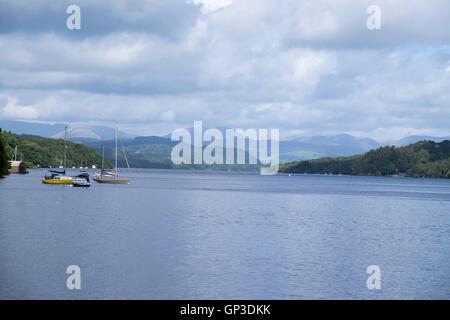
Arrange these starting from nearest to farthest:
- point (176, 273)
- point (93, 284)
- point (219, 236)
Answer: point (93, 284) → point (176, 273) → point (219, 236)

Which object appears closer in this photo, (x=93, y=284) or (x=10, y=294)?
(x=10, y=294)

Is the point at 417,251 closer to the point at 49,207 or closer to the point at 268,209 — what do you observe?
the point at 268,209

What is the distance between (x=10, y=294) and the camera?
3412 centimetres

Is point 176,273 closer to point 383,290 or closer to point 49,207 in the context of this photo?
point 383,290

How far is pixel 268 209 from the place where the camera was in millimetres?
107250
